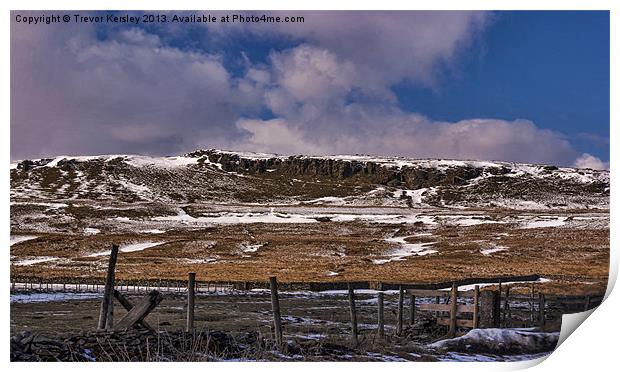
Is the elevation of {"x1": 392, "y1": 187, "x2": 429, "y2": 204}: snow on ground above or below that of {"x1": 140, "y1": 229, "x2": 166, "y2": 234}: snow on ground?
above

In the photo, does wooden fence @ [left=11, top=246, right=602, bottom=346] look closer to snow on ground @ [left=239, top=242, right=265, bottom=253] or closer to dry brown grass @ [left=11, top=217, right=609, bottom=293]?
dry brown grass @ [left=11, top=217, right=609, bottom=293]

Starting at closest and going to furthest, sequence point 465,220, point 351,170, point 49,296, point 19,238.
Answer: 1. point 49,296
2. point 19,238
3. point 465,220
4. point 351,170

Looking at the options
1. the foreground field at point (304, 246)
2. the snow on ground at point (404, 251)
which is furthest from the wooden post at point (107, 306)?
the snow on ground at point (404, 251)

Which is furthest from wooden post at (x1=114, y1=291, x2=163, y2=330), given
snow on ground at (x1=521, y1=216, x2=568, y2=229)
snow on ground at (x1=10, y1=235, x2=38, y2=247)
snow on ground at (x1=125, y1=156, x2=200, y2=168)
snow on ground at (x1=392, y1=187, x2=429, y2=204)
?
snow on ground at (x1=125, y1=156, x2=200, y2=168)

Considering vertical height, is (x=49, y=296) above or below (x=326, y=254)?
below

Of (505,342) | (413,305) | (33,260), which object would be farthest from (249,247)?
(505,342)

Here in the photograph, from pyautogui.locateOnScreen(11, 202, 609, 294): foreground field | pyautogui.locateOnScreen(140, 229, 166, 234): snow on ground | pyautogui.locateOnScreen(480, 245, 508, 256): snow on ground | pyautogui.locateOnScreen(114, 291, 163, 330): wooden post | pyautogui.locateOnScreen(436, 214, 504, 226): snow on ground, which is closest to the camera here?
pyautogui.locateOnScreen(114, 291, 163, 330): wooden post

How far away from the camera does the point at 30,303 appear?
1147 inches

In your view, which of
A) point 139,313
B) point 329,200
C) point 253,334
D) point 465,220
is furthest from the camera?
point 329,200

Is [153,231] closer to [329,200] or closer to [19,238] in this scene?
[19,238]

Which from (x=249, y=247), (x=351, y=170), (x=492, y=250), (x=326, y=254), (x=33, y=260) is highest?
(x=351, y=170)

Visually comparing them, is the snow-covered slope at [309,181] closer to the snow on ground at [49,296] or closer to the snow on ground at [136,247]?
the snow on ground at [136,247]

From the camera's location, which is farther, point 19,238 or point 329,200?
point 329,200
